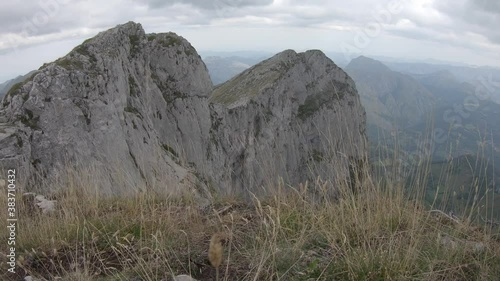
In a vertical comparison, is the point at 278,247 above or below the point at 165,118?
above

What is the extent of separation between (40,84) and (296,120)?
6381 cm

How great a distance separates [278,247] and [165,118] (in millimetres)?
44126

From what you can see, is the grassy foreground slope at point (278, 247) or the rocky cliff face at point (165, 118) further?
the rocky cliff face at point (165, 118)

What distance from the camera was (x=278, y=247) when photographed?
4.02 m

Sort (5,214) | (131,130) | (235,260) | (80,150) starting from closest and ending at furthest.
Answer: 1. (235,260)
2. (5,214)
3. (80,150)
4. (131,130)

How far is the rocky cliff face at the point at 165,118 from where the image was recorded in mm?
8711

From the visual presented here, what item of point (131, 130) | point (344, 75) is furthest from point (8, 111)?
point (344, 75)

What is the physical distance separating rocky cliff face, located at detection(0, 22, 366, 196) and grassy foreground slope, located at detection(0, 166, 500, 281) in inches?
39.3

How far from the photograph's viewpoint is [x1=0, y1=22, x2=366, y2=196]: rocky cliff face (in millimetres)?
8711

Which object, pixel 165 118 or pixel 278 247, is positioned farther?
pixel 165 118

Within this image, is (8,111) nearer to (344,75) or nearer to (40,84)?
(40,84)

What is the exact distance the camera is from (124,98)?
120 ft

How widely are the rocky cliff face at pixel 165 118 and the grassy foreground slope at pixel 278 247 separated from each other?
3.28 feet

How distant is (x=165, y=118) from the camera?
4656 cm
